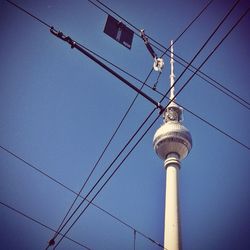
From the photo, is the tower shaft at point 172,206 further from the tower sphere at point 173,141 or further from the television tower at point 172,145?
the tower sphere at point 173,141

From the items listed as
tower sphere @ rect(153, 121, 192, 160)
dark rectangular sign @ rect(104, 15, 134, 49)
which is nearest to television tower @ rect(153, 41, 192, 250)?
tower sphere @ rect(153, 121, 192, 160)

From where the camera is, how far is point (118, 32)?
11.0 m

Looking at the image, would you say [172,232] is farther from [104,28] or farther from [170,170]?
[104,28]

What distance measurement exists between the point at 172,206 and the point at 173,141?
10141 mm

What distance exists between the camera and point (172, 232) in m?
24.5

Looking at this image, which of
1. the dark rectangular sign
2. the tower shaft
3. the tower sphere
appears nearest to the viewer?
the dark rectangular sign

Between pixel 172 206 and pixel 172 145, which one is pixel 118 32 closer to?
pixel 172 206

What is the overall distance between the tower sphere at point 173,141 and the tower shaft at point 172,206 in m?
1.06

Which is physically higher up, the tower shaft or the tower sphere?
the tower sphere

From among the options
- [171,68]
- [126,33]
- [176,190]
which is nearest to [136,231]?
[126,33]

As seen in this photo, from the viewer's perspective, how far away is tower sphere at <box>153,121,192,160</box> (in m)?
36.0

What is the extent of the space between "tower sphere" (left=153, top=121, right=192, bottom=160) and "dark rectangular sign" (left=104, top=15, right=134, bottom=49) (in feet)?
84.4

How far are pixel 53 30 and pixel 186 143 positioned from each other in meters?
28.5

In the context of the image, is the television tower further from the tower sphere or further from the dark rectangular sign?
the dark rectangular sign
